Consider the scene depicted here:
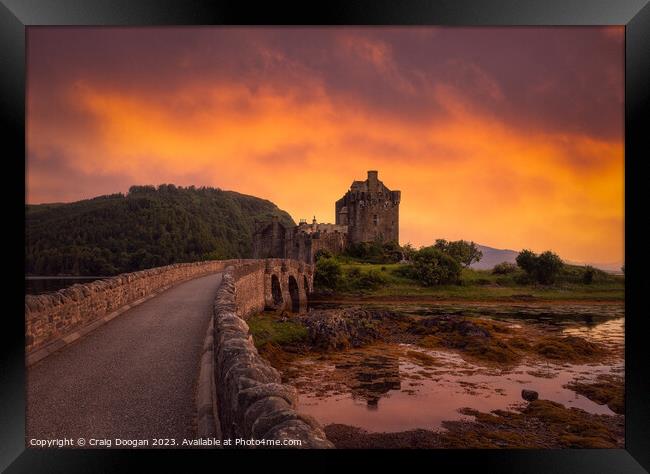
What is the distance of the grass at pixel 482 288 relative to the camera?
3334cm

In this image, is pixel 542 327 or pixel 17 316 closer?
pixel 17 316

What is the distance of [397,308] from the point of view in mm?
35125

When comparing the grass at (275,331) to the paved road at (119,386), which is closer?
the paved road at (119,386)

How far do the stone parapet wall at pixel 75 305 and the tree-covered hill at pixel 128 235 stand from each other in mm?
19690

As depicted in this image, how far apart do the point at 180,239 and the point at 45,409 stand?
6681cm

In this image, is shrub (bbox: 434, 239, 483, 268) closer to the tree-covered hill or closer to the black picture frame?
the tree-covered hill

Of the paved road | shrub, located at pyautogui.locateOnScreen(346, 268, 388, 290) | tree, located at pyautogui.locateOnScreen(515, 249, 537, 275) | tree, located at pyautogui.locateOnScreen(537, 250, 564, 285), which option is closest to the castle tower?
shrub, located at pyautogui.locateOnScreen(346, 268, 388, 290)

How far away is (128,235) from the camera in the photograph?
61031 mm

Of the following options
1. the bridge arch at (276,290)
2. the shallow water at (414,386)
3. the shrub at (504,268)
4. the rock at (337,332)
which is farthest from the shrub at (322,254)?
the shallow water at (414,386)

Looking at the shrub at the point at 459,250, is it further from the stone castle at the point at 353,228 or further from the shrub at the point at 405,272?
the stone castle at the point at 353,228

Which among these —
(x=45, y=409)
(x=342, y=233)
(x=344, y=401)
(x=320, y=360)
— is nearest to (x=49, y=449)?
(x=45, y=409)

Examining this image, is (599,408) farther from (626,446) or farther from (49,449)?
(49,449)

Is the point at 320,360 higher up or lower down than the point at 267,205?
lower down

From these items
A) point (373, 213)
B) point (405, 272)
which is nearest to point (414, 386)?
point (405, 272)
